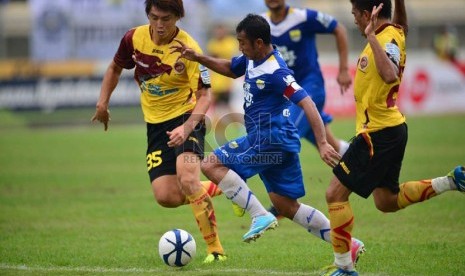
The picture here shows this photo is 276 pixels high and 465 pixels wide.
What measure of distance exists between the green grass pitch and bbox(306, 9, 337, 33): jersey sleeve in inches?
92.0

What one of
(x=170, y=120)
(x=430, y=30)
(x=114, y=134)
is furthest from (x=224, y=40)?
(x=170, y=120)

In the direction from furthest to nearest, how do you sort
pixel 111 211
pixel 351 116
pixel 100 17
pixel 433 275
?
A: pixel 100 17 < pixel 351 116 < pixel 111 211 < pixel 433 275

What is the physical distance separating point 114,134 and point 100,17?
20.8 feet

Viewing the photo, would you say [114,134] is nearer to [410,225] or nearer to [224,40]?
[224,40]

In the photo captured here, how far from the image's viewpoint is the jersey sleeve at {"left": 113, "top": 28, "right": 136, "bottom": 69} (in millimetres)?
8180

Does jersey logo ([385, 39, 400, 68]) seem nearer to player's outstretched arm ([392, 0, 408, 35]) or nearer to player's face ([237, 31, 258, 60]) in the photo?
player's outstretched arm ([392, 0, 408, 35])

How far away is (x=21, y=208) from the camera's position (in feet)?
37.2

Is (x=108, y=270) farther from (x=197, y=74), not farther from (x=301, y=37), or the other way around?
(x=301, y=37)

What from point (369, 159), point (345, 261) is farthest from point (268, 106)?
Result: point (345, 261)

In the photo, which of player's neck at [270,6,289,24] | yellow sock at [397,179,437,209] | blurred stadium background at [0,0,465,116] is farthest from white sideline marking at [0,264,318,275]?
blurred stadium background at [0,0,465,116]

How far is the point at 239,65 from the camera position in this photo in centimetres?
771

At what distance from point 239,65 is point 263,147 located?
912 millimetres

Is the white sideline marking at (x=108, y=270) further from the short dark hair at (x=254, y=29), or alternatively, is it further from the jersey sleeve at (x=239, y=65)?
the short dark hair at (x=254, y=29)

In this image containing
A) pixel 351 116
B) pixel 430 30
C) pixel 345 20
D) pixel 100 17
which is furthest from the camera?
pixel 430 30
